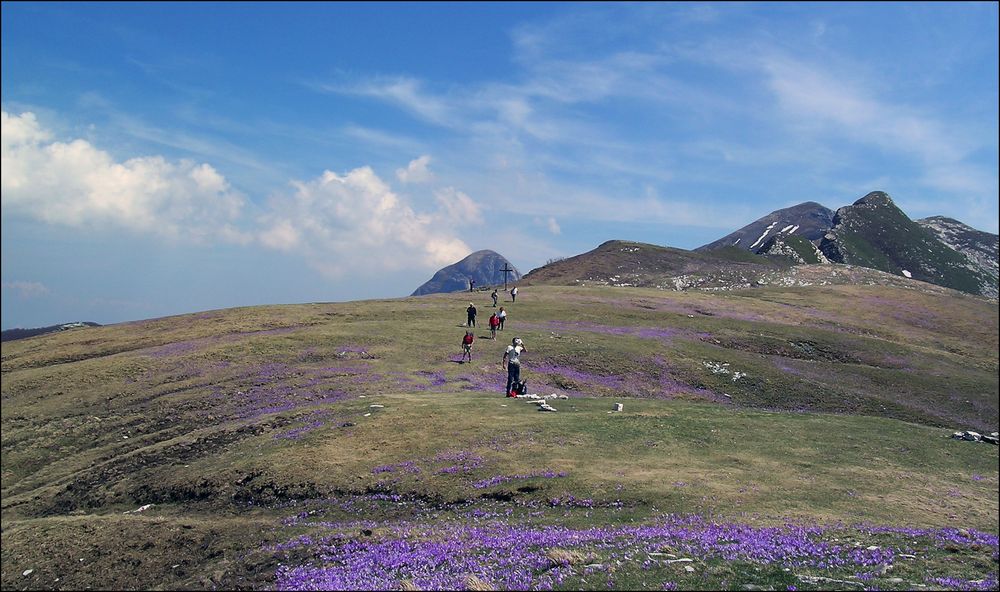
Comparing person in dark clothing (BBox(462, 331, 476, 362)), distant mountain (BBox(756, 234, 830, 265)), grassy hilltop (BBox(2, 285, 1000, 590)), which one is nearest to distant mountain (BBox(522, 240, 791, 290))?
distant mountain (BBox(756, 234, 830, 265))

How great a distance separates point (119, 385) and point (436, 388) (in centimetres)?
3056

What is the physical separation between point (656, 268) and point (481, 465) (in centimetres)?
13112

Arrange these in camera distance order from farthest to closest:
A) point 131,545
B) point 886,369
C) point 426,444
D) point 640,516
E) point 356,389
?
point 886,369 → point 356,389 → point 426,444 → point 131,545 → point 640,516

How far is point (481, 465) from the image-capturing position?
1072 inches

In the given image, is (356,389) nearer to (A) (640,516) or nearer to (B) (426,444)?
(B) (426,444)

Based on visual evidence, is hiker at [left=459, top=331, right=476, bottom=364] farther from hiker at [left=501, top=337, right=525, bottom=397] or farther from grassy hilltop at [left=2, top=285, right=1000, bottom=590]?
hiker at [left=501, top=337, right=525, bottom=397]

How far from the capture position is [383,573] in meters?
16.0

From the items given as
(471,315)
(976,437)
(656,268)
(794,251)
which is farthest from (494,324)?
(794,251)

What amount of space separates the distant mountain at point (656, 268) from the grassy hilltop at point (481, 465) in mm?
66888

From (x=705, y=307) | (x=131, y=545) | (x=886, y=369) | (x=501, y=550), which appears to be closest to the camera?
(x=501, y=550)

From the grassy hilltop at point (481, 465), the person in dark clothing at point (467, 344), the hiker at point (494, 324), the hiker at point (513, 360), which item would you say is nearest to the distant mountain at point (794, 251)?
the grassy hilltop at point (481, 465)

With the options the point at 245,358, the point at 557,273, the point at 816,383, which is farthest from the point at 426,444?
the point at 557,273

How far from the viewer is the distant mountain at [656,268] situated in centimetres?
13725

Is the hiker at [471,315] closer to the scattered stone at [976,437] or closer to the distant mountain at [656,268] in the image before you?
the scattered stone at [976,437]
